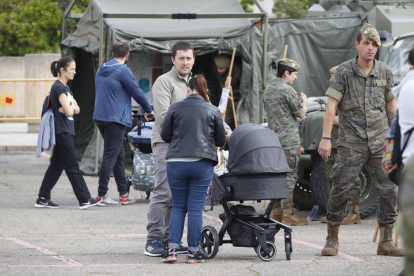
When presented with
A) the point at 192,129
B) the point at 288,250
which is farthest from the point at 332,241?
the point at 192,129

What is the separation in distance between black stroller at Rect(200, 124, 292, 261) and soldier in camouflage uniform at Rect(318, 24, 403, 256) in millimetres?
464

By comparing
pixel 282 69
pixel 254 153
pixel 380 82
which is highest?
pixel 380 82

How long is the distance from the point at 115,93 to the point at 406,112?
19.1ft

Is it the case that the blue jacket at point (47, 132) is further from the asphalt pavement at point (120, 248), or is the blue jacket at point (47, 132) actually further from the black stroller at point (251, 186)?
the black stroller at point (251, 186)

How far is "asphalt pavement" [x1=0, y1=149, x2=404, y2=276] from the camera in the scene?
20.2ft

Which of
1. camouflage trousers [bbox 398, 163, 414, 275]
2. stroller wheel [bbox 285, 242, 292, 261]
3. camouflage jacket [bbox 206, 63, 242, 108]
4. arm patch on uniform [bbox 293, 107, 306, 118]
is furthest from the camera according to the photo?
camouflage jacket [bbox 206, 63, 242, 108]

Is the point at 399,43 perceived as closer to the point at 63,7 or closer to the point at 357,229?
the point at 357,229

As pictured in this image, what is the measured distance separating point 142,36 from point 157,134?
642 cm

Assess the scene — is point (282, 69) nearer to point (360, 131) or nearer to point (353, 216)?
point (353, 216)

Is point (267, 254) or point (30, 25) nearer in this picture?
point (267, 254)

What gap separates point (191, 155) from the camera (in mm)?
6125

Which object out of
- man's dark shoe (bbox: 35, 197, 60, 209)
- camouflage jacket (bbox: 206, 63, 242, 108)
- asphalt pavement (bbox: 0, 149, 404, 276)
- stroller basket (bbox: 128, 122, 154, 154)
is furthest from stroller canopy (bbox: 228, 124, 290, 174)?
camouflage jacket (bbox: 206, 63, 242, 108)

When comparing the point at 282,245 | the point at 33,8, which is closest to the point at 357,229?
the point at 282,245

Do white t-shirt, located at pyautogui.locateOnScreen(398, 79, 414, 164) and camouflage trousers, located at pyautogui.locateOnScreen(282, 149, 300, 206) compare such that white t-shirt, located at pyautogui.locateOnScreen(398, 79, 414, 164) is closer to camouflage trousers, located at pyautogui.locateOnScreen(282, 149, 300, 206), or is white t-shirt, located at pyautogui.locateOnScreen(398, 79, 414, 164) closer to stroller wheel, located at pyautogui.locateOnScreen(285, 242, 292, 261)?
stroller wheel, located at pyautogui.locateOnScreen(285, 242, 292, 261)
